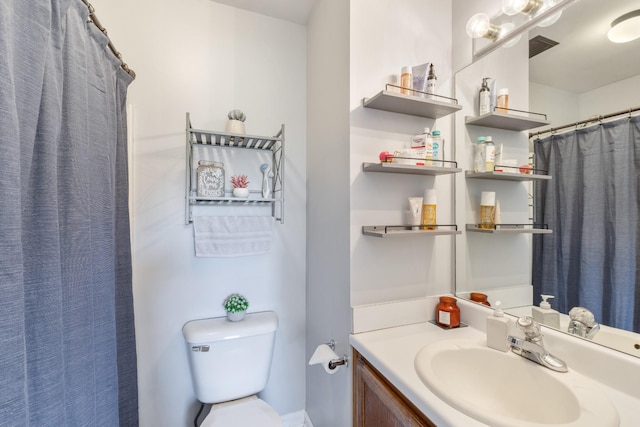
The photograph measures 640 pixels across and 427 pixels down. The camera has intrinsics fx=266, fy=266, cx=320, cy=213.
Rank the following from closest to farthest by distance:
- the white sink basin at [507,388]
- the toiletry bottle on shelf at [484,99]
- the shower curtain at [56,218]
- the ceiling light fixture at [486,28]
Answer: the shower curtain at [56,218]
the white sink basin at [507,388]
the ceiling light fixture at [486,28]
the toiletry bottle on shelf at [484,99]

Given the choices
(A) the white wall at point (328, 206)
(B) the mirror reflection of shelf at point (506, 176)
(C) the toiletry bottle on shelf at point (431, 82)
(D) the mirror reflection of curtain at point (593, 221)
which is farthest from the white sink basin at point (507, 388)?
(C) the toiletry bottle on shelf at point (431, 82)

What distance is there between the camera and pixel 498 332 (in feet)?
2.95

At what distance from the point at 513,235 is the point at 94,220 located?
153 cm

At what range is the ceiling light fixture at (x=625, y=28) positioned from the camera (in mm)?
756

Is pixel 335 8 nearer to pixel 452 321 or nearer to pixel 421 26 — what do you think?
pixel 421 26

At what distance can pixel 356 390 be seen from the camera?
105 cm

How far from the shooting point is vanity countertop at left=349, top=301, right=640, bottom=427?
64 cm

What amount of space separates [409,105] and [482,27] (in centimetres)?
44

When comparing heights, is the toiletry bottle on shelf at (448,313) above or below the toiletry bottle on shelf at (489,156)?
below

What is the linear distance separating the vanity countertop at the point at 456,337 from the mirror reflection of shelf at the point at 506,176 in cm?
54

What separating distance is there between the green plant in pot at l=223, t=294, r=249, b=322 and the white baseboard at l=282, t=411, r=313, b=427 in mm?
710

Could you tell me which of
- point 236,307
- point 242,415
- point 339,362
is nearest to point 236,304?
point 236,307

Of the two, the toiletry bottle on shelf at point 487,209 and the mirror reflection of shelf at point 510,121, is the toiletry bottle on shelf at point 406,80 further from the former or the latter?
the toiletry bottle on shelf at point 487,209

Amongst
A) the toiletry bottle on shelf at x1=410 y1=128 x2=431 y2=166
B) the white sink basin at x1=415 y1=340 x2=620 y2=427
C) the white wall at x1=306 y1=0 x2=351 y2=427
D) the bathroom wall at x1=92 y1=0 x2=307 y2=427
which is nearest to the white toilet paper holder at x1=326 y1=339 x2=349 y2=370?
the white wall at x1=306 y1=0 x2=351 y2=427
